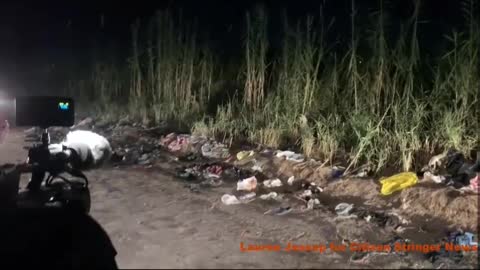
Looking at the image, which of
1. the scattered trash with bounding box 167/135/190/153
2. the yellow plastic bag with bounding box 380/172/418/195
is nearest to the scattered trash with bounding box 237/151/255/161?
the scattered trash with bounding box 167/135/190/153

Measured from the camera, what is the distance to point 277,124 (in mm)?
6746

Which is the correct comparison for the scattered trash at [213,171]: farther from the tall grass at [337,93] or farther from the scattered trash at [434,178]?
the scattered trash at [434,178]

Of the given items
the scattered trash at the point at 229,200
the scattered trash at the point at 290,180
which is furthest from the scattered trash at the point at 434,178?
the scattered trash at the point at 229,200

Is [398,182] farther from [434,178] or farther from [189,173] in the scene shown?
[189,173]

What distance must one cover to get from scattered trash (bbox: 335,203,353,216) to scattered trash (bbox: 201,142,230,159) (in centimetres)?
244

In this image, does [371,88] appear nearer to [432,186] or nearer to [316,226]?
[432,186]

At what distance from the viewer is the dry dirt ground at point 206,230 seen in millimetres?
3324

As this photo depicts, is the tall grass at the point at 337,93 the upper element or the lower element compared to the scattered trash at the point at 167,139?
upper

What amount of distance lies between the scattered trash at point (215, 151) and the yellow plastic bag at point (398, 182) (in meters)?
2.59

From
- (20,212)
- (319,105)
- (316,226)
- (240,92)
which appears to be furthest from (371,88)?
(20,212)

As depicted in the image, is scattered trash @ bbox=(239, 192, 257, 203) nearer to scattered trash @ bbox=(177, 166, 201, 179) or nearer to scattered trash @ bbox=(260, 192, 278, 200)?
scattered trash @ bbox=(260, 192, 278, 200)

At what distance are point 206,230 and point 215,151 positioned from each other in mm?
2830

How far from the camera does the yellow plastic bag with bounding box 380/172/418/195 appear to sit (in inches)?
174

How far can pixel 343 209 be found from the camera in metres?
4.36
